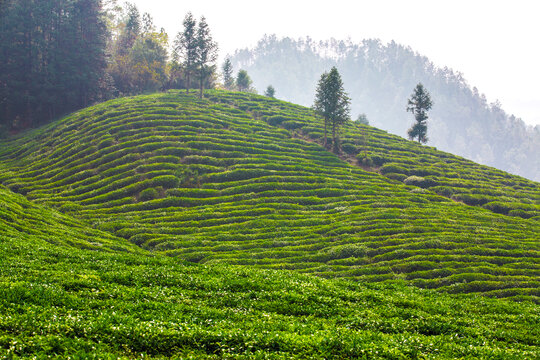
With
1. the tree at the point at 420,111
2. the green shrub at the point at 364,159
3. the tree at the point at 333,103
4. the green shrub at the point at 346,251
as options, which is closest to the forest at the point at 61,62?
the tree at the point at 333,103

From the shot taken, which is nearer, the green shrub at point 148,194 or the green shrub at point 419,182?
the green shrub at point 148,194

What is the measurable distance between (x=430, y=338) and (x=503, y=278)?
16839 mm

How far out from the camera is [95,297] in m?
12.6

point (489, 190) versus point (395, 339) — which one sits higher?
point (489, 190)

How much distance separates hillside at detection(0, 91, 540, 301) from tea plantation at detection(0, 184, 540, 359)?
27.0 ft

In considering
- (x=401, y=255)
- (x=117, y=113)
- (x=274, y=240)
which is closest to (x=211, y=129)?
(x=117, y=113)

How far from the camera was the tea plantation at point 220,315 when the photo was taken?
9602 mm

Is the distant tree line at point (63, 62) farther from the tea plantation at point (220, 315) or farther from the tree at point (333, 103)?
the tea plantation at point (220, 315)

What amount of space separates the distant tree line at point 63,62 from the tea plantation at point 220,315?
68627 mm

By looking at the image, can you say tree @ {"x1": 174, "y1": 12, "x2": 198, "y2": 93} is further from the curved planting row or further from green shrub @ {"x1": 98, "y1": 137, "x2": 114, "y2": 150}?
green shrub @ {"x1": 98, "y1": 137, "x2": 114, "y2": 150}

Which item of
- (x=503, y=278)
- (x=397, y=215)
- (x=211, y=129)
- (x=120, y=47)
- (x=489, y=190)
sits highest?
(x=120, y=47)

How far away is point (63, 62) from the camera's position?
7956cm

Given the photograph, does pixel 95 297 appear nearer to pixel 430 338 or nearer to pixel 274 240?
pixel 430 338

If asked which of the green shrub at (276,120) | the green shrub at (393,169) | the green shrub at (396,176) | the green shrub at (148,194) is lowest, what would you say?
the green shrub at (148,194)
